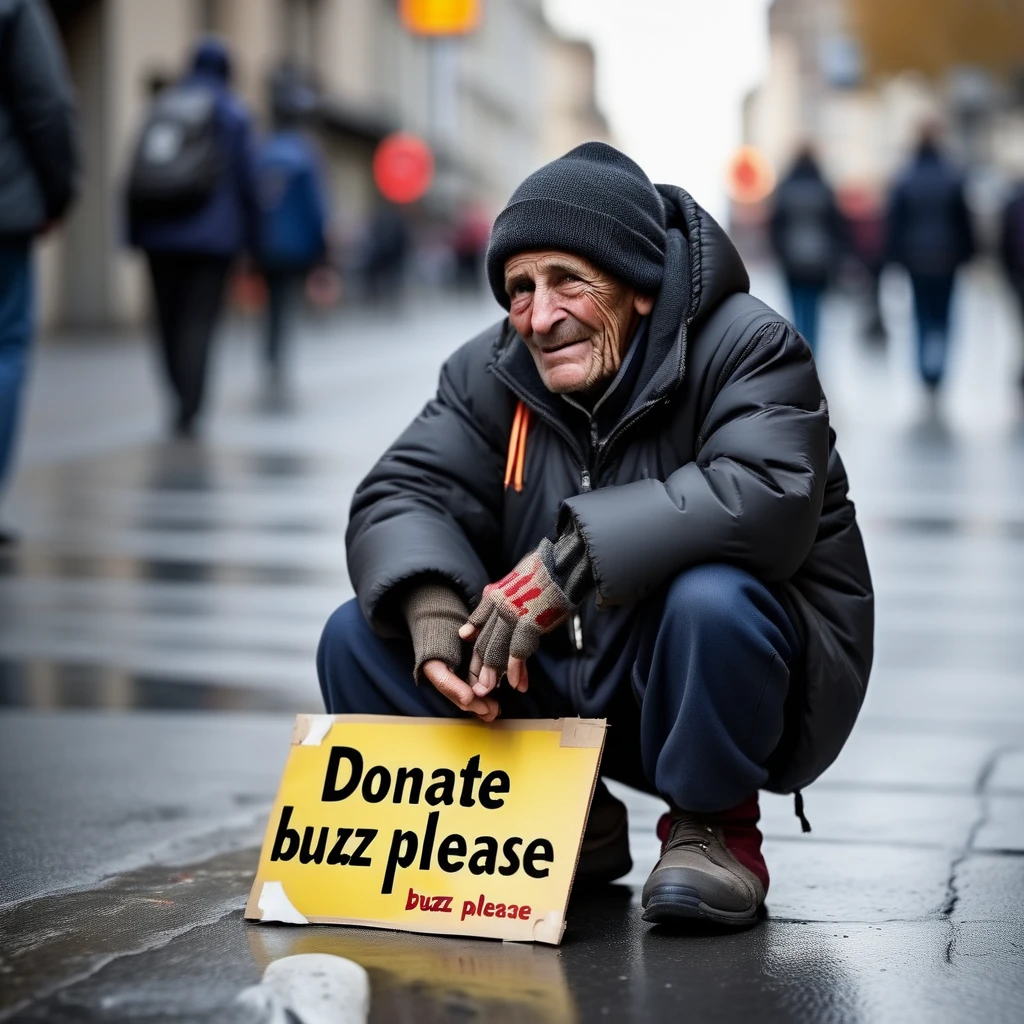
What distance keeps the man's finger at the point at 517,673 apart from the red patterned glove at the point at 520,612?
12 mm

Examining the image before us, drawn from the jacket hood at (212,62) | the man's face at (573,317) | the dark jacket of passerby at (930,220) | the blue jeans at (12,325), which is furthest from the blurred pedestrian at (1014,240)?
the man's face at (573,317)

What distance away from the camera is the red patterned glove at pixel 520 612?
10.6ft

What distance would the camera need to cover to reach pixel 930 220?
14.9m

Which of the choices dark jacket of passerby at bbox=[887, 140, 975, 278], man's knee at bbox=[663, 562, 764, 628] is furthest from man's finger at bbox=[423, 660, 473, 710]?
dark jacket of passerby at bbox=[887, 140, 975, 278]

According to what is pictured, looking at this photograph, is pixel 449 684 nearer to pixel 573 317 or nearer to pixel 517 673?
pixel 517 673

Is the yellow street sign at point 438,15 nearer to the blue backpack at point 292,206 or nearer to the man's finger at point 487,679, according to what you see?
the blue backpack at point 292,206

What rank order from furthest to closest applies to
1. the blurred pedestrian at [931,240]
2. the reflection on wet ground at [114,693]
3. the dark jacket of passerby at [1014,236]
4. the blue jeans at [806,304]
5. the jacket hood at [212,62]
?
1. the blue jeans at [806,304]
2. the blurred pedestrian at [931,240]
3. the dark jacket of passerby at [1014,236]
4. the jacket hood at [212,62]
5. the reflection on wet ground at [114,693]

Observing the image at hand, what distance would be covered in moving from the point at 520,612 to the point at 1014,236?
12.2m

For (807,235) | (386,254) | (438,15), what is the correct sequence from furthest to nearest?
(386,254)
(438,15)
(807,235)

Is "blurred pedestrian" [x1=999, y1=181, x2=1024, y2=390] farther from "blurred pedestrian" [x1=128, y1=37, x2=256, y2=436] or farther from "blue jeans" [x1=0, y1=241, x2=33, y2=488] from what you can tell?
"blue jeans" [x1=0, y1=241, x2=33, y2=488]

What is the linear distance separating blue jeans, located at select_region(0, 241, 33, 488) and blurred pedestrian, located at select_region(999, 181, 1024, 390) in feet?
29.2

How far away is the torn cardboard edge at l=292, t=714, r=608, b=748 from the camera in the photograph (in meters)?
3.29

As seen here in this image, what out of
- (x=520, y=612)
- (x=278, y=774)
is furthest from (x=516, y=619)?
(x=278, y=774)

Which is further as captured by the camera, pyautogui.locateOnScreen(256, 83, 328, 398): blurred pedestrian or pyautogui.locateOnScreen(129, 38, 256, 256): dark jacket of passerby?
pyautogui.locateOnScreen(256, 83, 328, 398): blurred pedestrian
